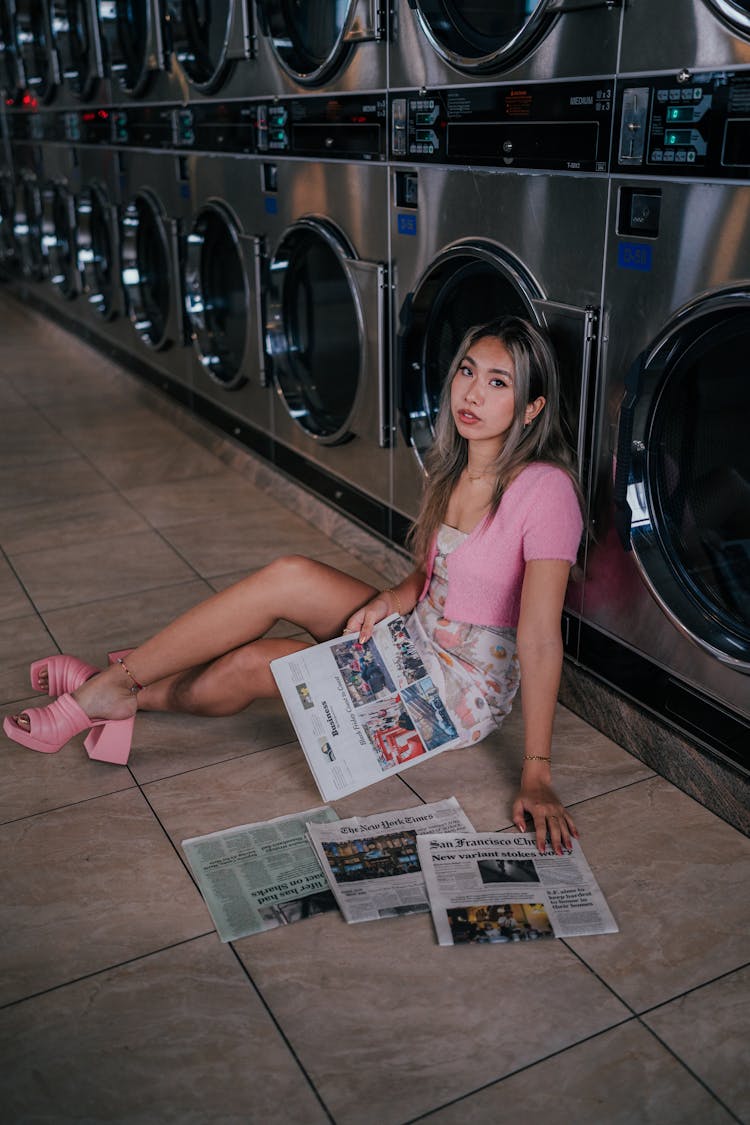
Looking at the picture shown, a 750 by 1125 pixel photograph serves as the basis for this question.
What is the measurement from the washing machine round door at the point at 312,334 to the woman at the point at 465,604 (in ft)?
3.35

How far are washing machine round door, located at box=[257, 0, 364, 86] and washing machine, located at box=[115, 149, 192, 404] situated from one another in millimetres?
952

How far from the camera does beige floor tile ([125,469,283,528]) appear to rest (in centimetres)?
339

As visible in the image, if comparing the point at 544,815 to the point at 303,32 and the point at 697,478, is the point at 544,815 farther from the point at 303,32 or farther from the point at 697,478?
the point at 303,32

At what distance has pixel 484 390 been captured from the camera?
188 centimetres

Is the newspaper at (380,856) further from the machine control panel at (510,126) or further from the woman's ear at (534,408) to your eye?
the machine control panel at (510,126)

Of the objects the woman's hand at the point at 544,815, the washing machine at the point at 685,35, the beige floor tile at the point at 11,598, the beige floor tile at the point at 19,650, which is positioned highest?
the washing machine at the point at 685,35

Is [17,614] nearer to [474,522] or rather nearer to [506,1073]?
[474,522]

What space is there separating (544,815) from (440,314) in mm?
1286

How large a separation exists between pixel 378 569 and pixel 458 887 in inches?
54.5

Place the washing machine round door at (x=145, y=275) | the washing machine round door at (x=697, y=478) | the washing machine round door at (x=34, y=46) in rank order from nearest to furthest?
the washing machine round door at (x=697, y=478) → the washing machine round door at (x=145, y=275) → the washing machine round door at (x=34, y=46)

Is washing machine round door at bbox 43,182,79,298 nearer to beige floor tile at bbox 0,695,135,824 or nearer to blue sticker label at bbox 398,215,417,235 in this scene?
blue sticker label at bbox 398,215,417,235

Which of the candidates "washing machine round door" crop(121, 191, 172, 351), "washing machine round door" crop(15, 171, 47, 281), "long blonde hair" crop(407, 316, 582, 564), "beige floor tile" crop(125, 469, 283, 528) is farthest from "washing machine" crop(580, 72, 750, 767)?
"washing machine round door" crop(15, 171, 47, 281)

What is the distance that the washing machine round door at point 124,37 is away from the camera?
164 inches

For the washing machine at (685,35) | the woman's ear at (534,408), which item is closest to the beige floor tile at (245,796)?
the woman's ear at (534,408)
